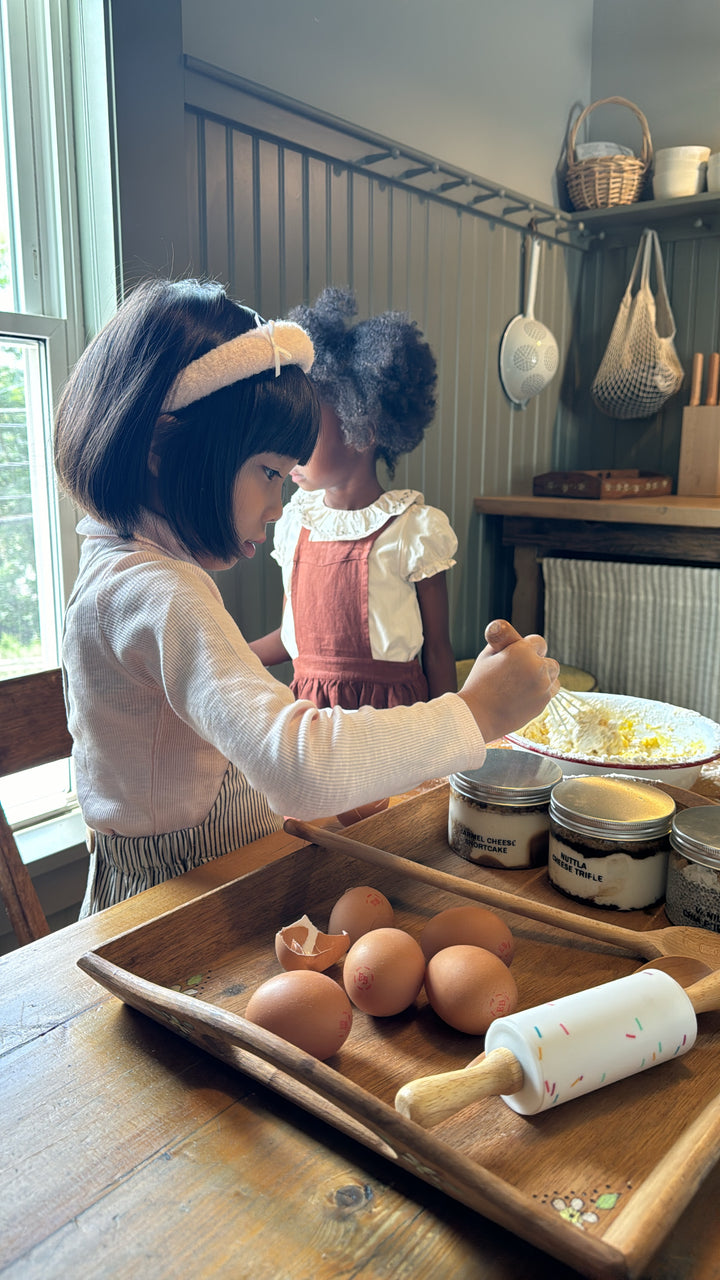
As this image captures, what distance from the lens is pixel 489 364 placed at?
2.80 m

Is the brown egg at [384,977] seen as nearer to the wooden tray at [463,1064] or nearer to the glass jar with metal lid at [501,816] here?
the wooden tray at [463,1064]

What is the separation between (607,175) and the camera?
9.57 feet

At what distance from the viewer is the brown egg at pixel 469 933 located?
678 mm

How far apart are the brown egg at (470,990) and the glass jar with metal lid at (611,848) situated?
0.18m

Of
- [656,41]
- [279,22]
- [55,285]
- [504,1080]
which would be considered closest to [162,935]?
[504,1080]

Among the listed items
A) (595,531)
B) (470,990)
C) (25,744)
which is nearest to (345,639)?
(25,744)

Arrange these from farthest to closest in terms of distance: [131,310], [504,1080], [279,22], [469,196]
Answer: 1. [469,196]
2. [279,22]
3. [131,310]
4. [504,1080]

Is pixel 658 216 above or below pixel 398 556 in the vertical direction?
above

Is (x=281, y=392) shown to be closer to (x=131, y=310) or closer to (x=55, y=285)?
(x=131, y=310)

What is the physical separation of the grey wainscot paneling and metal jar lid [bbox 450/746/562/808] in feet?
3.78

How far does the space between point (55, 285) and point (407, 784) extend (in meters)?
1.31

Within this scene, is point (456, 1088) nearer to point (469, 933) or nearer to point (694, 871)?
point (469, 933)

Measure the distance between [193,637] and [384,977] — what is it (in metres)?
0.32

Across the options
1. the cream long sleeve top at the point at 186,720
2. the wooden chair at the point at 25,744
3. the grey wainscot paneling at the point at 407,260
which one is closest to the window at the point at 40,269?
the grey wainscot paneling at the point at 407,260
